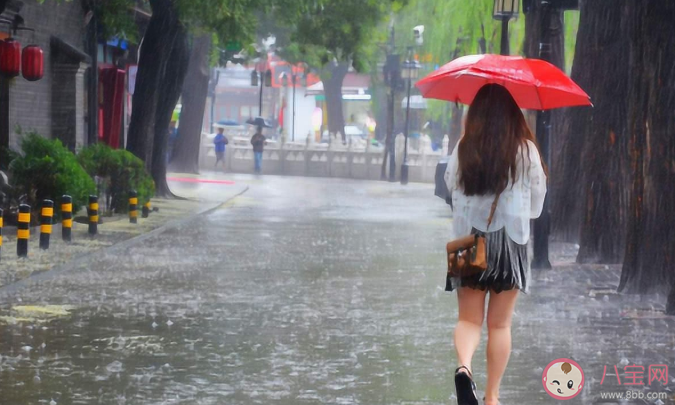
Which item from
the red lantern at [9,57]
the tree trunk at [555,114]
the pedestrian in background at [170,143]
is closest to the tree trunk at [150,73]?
the red lantern at [9,57]

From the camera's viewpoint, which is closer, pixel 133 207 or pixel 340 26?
pixel 133 207

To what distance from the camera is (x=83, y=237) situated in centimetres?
2003

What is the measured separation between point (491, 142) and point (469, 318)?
102 centimetres

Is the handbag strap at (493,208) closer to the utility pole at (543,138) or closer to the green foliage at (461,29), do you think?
the utility pole at (543,138)

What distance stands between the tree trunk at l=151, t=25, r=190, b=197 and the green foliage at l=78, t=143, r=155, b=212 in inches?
225

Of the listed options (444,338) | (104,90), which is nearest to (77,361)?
(444,338)

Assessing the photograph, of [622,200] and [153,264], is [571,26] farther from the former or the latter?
[153,264]

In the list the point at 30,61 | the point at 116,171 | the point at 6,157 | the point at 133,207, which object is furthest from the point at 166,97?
the point at 6,157

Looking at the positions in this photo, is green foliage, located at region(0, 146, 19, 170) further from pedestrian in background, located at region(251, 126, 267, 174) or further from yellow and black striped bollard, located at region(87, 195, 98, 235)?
pedestrian in background, located at region(251, 126, 267, 174)

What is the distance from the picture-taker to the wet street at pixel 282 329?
28.5ft

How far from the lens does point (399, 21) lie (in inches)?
2482

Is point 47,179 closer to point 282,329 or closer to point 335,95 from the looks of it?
point 282,329

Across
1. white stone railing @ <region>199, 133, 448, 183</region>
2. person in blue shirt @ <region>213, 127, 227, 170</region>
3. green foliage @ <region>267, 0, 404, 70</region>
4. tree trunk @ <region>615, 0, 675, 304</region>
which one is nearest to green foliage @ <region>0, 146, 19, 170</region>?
tree trunk @ <region>615, 0, 675, 304</region>

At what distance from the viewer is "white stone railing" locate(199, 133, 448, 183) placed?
5256cm
